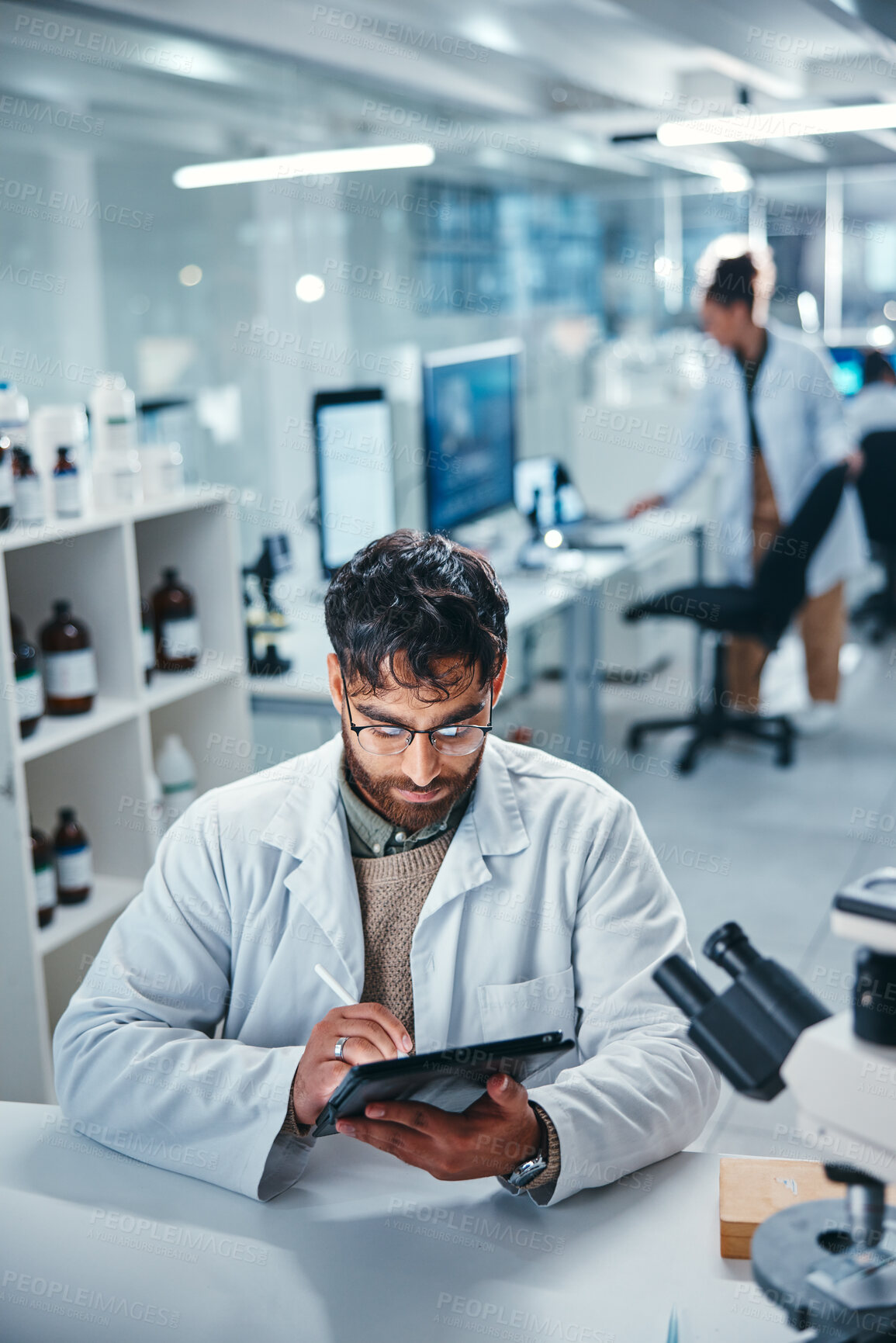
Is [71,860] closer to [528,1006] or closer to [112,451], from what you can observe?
[112,451]

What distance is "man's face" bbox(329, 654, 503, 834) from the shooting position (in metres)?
1.36

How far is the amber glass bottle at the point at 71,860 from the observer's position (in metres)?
2.43

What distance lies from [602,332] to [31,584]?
522 cm

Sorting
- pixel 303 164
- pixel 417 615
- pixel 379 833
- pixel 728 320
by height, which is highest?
pixel 303 164

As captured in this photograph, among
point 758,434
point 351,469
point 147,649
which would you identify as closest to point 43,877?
point 147,649

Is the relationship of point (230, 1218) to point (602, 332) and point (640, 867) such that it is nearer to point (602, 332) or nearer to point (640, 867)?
point (640, 867)

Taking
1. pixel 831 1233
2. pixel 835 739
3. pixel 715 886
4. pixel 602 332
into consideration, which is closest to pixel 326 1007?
pixel 831 1233

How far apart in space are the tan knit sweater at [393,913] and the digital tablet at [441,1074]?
0.27m

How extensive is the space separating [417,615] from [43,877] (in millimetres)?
1308

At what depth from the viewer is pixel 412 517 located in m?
4.41

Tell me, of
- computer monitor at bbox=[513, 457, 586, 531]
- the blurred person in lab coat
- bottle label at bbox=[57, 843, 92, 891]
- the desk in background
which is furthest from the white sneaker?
bottle label at bbox=[57, 843, 92, 891]

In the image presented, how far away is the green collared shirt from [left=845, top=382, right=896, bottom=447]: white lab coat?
4.90 meters

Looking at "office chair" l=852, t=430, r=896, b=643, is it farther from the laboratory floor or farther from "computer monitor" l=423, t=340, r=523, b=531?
"computer monitor" l=423, t=340, r=523, b=531

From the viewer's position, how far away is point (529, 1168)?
3.82ft
